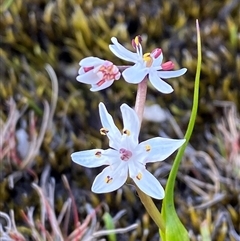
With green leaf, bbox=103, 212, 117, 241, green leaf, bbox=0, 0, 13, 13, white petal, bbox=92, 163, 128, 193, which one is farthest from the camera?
green leaf, bbox=0, 0, 13, 13

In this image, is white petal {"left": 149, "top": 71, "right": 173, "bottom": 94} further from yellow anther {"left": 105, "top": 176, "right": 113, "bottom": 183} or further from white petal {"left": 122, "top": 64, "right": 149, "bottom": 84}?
yellow anther {"left": 105, "top": 176, "right": 113, "bottom": 183}

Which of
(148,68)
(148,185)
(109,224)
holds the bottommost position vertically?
(109,224)

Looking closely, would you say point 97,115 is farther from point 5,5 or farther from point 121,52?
point 121,52

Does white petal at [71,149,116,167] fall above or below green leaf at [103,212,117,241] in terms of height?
above

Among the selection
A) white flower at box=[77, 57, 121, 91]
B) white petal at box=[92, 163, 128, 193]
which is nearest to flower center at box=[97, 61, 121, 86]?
white flower at box=[77, 57, 121, 91]

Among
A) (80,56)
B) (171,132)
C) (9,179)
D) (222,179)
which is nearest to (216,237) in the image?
(222,179)

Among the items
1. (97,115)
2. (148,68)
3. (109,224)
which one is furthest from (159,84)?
(97,115)

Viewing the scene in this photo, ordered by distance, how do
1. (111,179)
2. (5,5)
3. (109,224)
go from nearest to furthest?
(111,179) → (109,224) → (5,5)

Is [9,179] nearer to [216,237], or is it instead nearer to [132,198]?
[132,198]
